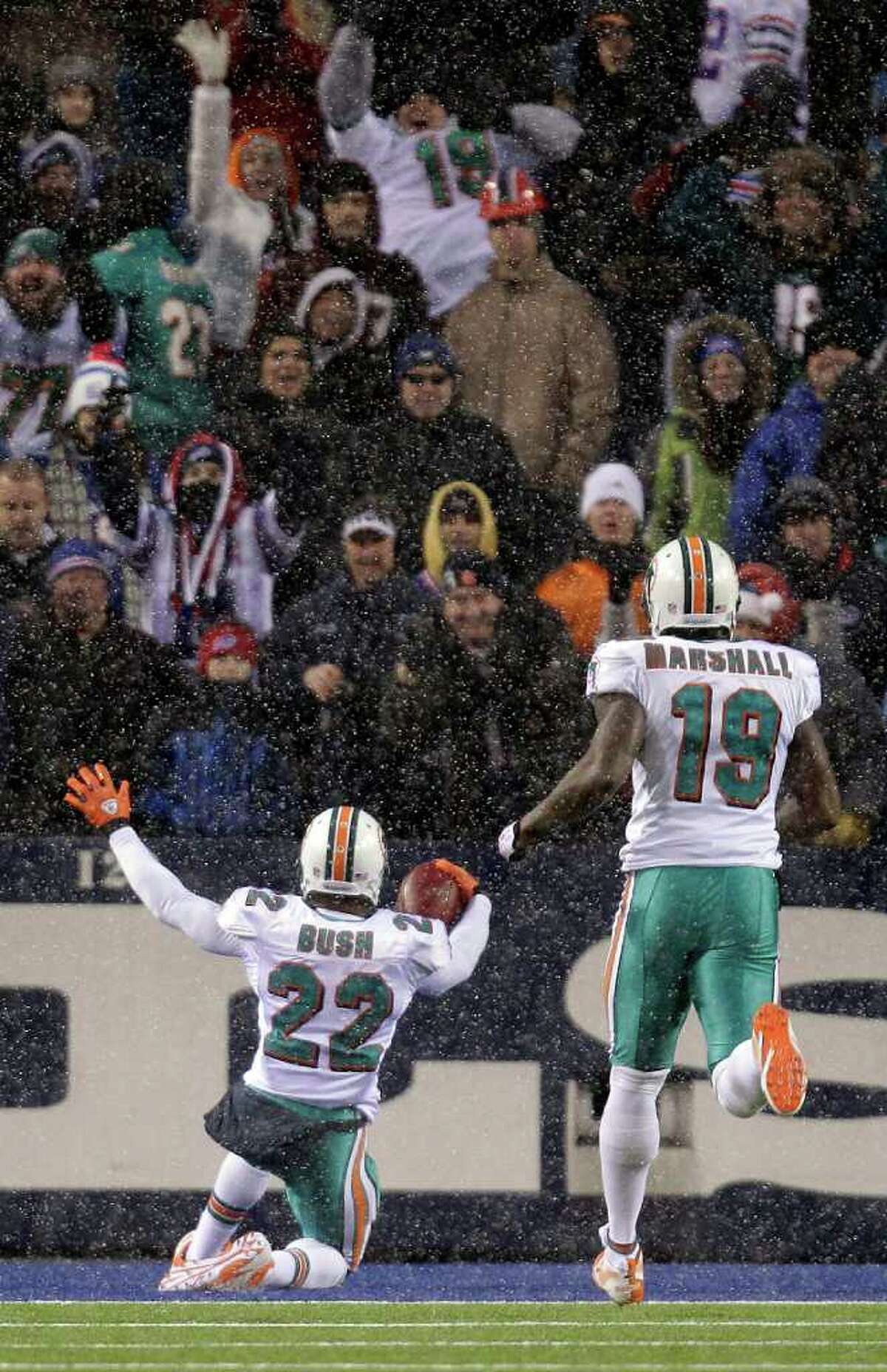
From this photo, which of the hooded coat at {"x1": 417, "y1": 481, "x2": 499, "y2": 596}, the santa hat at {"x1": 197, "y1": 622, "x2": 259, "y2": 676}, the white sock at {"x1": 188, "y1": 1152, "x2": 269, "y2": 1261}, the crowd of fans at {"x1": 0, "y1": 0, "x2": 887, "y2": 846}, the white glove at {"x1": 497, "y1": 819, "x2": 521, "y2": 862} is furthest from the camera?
the hooded coat at {"x1": 417, "y1": 481, "x2": 499, "y2": 596}

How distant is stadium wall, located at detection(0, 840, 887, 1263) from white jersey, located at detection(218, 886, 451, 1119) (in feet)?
6.46

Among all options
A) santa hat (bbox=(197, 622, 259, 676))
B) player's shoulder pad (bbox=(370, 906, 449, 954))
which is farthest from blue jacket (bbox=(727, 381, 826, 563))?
player's shoulder pad (bbox=(370, 906, 449, 954))

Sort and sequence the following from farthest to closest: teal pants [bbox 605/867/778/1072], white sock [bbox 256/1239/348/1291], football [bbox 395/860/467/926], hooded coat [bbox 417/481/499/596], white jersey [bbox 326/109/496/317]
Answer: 1. white jersey [bbox 326/109/496/317]
2. hooded coat [bbox 417/481/499/596]
3. football [bbox 395/860/467/926]
4. white sock [bbox 256/1239/348/1291]
5. teal pants [bbox 605/867/778/1072]

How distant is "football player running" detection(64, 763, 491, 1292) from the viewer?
801cm

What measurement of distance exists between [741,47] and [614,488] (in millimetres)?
2854

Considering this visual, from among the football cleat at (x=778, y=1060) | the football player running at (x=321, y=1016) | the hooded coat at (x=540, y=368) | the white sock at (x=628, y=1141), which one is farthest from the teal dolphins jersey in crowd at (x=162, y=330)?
the football cleat at (x=778, y=1060)

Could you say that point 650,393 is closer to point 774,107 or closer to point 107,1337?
point 774,107

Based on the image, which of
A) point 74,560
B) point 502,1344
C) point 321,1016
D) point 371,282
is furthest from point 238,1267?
point 371,282

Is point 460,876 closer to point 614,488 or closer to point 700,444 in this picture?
point 614,488

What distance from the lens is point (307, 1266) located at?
26.0 feet

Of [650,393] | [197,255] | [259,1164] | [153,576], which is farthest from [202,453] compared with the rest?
[259,1164]

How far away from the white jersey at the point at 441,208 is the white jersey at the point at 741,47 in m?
1.11

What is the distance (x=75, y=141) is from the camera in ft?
40.3

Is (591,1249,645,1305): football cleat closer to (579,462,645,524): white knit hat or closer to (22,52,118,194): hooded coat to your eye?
(579,462,645,524): white knit hat
